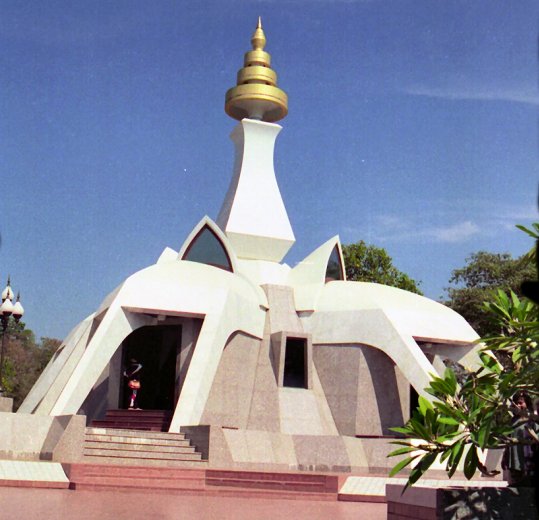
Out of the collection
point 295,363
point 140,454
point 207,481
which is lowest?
point 207,481

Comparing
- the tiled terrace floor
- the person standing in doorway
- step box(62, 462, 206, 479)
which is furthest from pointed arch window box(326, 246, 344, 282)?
the tiled terrace floor

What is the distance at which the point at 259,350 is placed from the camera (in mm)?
21891

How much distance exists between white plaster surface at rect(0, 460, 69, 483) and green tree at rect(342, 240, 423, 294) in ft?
86.4

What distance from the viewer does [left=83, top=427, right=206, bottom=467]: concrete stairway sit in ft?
49.4

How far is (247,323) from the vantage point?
21219 mm

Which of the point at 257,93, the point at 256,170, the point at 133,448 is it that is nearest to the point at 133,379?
the point at 133,448

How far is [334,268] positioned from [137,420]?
27.1ft

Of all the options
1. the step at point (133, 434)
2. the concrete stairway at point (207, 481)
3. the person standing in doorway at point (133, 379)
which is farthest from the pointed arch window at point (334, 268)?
the concrete stairway at point (207, 481)

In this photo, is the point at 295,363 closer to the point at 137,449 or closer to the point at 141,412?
the point at 141,412

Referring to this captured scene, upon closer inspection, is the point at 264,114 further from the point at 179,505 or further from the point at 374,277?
the point at 179,505

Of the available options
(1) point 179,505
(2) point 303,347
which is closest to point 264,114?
(2) point 303,347

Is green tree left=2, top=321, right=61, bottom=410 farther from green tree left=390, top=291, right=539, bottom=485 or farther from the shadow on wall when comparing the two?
green tree left=390, top=291, right=539, bottom=485

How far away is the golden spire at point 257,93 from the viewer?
2681 centimetres

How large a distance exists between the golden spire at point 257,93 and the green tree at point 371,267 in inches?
467
